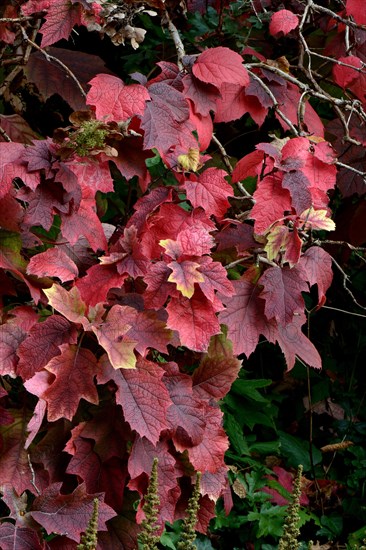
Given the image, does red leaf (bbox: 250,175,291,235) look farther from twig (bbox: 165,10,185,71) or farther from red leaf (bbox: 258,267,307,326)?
twig (bbox: 165,10,185,71)

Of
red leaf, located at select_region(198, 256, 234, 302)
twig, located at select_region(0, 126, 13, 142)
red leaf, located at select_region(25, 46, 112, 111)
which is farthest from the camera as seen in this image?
red leaf, located at select_region(25, 46, 112, 111)

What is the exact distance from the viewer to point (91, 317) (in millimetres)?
1559

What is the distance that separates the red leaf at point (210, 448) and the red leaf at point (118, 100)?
65 centimetres

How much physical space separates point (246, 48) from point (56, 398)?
1.23 metres

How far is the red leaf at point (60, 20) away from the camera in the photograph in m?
1.86

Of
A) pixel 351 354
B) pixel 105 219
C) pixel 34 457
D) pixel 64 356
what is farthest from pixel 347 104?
pixel 351 354

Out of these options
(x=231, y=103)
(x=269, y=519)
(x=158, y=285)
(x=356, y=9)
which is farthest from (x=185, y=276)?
(x=269, y=519)

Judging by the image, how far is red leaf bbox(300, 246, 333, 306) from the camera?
175 cm

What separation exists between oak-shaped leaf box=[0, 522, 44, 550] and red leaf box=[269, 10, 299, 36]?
1.37 m

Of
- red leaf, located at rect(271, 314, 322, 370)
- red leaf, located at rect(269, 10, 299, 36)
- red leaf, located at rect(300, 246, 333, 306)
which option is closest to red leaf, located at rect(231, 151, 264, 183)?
red leaf, located at rect(300, 246, 333, 306)

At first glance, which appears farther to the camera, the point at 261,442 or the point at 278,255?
the point at 261,442

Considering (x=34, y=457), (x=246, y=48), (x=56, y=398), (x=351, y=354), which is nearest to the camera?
(x=56, y=398)

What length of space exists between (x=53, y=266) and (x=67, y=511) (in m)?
0.48

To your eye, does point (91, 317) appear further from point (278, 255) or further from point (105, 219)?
point (105, 219)
